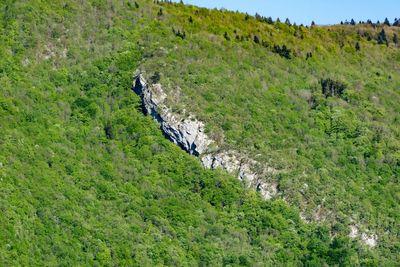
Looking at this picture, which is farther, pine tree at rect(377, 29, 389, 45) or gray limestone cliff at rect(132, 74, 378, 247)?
pine tree at rect(377, 29, 389, 45)

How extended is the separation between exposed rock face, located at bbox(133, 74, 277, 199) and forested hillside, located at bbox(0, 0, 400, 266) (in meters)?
1.15

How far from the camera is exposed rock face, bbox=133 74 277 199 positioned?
410 ft

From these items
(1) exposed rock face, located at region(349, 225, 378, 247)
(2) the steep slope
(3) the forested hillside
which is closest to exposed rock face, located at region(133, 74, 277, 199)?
(2) the steep slope

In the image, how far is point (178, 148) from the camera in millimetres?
127625

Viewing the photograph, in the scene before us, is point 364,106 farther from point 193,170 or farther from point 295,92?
point 193,170

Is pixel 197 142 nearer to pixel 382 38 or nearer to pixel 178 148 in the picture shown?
pixel 178 148

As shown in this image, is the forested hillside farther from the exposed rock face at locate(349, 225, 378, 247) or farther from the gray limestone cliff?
the gray limestone cliff

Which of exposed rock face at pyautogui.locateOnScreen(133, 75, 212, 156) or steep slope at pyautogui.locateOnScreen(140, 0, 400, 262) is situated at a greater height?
steep slope at pyautogui.locateOnScreen(140, 0, 400, 262)

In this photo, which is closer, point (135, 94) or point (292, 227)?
point (292, 227)

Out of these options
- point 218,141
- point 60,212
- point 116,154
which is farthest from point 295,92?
point 60,212

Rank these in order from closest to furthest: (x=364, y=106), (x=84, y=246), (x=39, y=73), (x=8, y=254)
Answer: (x=8, y=254), (x=84, y=246), (x=39, y=73), (x=364, y=106)

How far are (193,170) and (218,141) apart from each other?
5.53 meters

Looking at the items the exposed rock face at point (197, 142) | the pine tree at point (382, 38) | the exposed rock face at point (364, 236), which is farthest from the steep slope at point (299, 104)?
the pine tree at point (382, 38)

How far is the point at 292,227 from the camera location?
395ft
